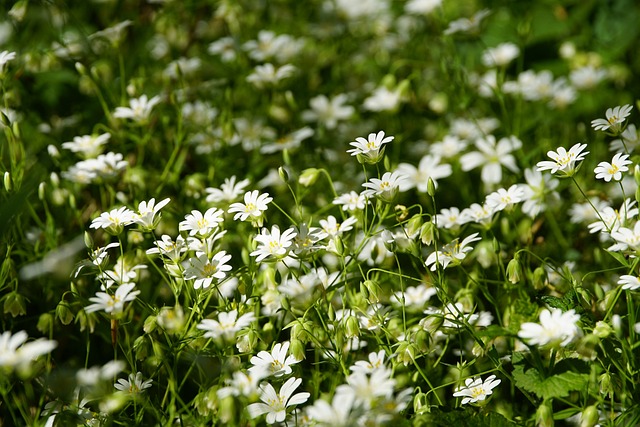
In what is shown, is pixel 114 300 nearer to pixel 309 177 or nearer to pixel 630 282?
pixel 309 177

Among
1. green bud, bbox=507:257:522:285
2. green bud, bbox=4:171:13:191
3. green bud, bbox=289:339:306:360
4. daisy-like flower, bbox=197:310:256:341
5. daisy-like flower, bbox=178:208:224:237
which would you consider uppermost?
green bud, bbox=4:171:13:191

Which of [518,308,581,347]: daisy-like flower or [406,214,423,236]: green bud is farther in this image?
[406,214,423,236]: green bud

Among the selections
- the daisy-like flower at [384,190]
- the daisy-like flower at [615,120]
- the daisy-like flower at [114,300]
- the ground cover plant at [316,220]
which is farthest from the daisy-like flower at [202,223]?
the daisy-like flower at [615,120]

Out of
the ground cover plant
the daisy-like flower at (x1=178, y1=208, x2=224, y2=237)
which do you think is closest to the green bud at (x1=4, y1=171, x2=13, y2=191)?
the ground cover plant

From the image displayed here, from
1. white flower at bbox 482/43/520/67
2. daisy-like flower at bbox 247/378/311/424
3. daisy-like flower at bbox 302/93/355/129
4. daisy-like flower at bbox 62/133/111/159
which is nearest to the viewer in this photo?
daisy-like flower at bbox 247/378/311/424

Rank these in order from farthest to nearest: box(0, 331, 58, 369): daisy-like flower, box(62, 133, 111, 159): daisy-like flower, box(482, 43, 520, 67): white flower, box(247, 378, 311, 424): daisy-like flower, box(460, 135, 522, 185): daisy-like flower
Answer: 1. box(482, 43, 520, 67): white flower
2. box(460, 135, 522, 185): daisy-like flower
3. box(62, 133, 111, 159): daisy-like flower
4. box(247, 378, 311, 424): daisy-like flower
5. box(0, 331, 58, 369): daisy-like flower

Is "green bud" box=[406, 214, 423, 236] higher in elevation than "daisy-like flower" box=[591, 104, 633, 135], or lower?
lower

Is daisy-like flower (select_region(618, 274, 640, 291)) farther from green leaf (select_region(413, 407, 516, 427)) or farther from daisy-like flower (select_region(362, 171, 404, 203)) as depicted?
daisy-like flower (select_region(362, 171, 404, 203))
